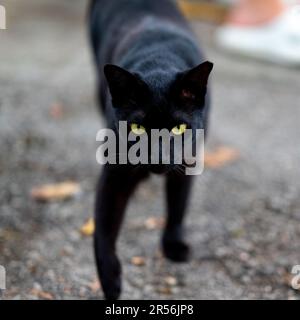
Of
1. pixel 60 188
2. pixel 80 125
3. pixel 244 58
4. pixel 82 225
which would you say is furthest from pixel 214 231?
pixel 244 58

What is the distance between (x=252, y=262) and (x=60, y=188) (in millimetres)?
970

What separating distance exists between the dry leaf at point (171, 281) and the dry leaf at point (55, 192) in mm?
672

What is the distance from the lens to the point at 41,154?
289cm

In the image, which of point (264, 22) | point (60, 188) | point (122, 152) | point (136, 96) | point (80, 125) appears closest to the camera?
point (136, 96)

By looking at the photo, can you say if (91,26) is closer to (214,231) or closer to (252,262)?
(214,231)

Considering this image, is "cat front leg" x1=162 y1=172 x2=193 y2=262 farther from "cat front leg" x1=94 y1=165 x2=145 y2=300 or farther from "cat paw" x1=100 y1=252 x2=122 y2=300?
"cat paw" x1=100 y1=252 x2=122 y2=300

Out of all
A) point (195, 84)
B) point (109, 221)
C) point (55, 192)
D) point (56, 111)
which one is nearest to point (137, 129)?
point (195, 84)

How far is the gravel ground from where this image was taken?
2133 millimetres

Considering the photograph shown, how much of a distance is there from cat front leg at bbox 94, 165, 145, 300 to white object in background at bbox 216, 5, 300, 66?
253 centimetres

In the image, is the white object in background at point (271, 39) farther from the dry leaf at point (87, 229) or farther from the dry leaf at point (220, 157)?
the dry leaf at point (87, 229)

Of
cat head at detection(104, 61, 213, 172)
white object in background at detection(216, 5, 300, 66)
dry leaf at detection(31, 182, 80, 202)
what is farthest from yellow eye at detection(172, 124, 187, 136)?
white object in background at detection(216, 5, 300, 66)

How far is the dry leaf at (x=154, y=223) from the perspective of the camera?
2.46 m

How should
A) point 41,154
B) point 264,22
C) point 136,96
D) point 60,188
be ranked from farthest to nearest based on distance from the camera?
point 264,22
point 41,154
point 60,188
point 136,96

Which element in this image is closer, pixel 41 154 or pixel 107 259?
pixel 107 259
